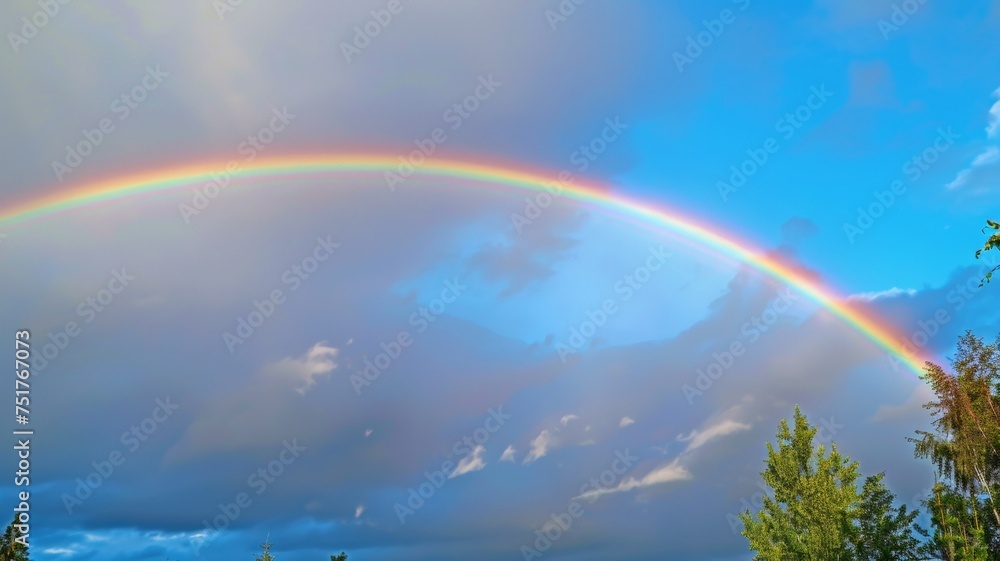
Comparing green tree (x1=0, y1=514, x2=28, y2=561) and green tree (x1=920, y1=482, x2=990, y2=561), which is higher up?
green tree (x1=0, y1=514, x2=28, y2=561)

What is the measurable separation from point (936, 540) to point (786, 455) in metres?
10.6

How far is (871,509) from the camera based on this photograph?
57.4m

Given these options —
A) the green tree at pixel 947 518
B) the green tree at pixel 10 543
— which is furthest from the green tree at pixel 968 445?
the green tree at pixel 10 543

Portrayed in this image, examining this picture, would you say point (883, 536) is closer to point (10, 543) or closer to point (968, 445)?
point (968, 445)

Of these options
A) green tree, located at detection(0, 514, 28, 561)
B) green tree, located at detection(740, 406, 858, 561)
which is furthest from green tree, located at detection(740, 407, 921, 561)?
green tree, located at detection(0, 514, 28, 561)

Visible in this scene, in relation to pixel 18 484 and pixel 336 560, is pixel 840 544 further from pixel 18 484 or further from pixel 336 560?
pixel 18 484

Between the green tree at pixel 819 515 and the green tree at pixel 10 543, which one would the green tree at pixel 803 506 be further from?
the green tree at pixel 10 543

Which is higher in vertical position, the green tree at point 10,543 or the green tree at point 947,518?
the green tree at point 10,543

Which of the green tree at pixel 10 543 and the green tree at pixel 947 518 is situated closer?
the green tree at pixel 947 518

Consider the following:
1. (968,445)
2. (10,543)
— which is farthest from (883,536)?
(10,543)

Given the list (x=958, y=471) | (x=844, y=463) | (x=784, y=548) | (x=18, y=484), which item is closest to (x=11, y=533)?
(x=18, y=484)

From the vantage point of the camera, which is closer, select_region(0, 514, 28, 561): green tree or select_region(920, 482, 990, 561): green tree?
select_region(920, 482, 990, 561): green tree

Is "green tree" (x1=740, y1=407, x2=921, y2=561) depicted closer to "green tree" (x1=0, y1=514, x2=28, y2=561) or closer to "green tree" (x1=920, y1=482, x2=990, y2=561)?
"green tree" (x1=920, y1=482, x2=990, y2=561)

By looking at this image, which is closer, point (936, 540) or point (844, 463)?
point (936, 540)
